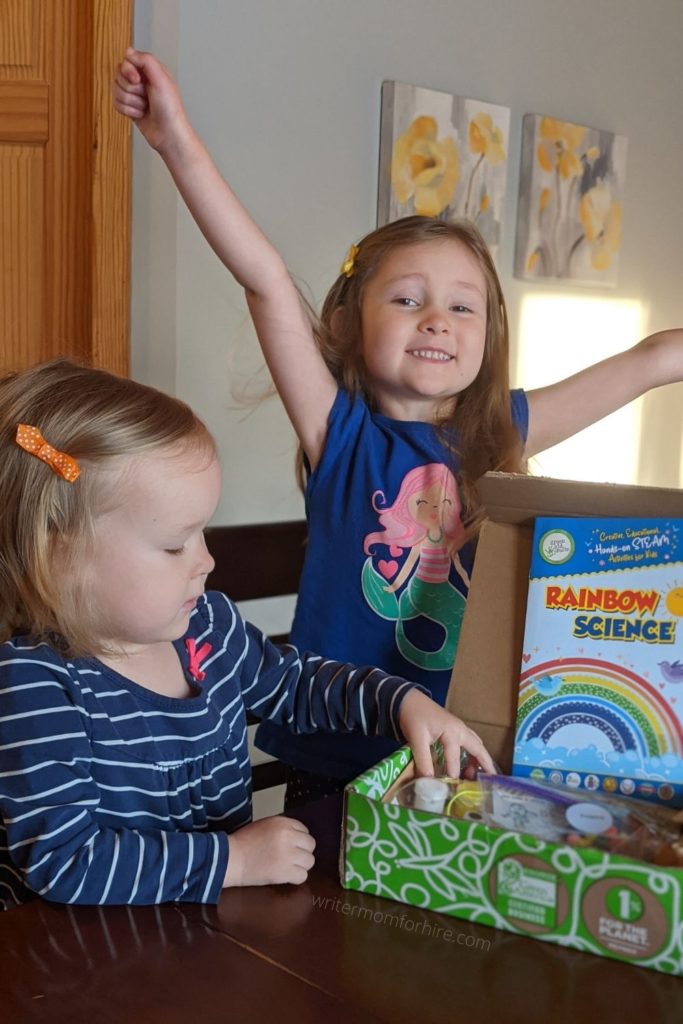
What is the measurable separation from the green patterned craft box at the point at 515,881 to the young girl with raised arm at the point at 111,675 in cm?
8

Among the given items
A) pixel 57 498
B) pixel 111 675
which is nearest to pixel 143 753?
pixel 111 675

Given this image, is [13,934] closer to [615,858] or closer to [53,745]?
[53,745]

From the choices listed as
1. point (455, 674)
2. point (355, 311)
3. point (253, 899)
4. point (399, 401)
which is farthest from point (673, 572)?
point (355, 311)

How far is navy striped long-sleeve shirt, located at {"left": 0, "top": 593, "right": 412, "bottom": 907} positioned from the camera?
83 centimetres

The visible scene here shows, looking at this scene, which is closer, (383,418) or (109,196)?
(383,418)

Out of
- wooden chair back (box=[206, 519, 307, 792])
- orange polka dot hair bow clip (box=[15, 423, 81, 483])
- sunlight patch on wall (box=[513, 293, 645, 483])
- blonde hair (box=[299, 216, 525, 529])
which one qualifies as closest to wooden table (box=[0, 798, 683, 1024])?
orange polka dot hair bow clip (box=[15, 423, 81, 483])

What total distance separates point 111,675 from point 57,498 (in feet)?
0.53

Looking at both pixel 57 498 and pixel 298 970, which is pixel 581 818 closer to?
pixel 298 970

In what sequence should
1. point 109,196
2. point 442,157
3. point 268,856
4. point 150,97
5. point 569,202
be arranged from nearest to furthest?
point 268,856, point 150,97, point 109,196, point 442,157, point 569,202

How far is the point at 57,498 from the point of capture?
910 millimetres

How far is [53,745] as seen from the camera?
0.86m

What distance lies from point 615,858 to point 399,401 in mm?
796

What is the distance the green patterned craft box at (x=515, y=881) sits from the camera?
2.40 feet

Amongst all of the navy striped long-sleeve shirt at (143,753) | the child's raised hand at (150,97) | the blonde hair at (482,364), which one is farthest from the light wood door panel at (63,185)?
the navy striped long-sleeve shirt at (143,753)
